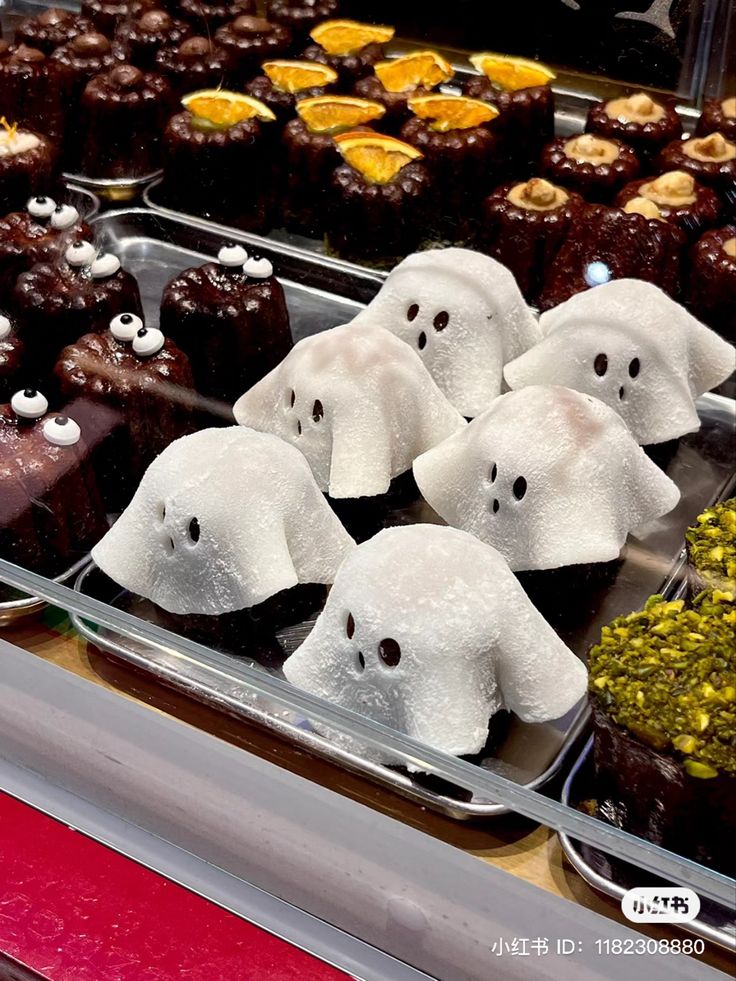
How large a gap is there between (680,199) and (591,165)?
176 millimetres

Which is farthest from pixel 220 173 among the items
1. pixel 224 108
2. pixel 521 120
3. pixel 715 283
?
pixel 715 283

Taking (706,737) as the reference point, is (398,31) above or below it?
above

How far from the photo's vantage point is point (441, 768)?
3.46 ft

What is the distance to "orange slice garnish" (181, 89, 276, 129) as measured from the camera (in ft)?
6.86

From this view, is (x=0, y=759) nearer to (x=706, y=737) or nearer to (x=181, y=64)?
(x=706, y=737)

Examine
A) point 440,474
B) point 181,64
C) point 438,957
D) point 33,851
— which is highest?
point 181,64

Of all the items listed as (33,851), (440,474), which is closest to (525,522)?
(440,474)

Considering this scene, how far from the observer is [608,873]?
1090 mm

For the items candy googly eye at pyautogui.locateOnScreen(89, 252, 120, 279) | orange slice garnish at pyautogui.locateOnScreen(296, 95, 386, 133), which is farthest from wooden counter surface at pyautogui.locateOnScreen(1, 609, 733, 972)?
orange slice garnish at pyautogui.locateOnScreen(296, 95, 386, 133)

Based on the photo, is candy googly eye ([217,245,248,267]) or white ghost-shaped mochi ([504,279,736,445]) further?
candy googly eye ([217,245,248,267])

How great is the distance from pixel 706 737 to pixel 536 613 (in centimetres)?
24

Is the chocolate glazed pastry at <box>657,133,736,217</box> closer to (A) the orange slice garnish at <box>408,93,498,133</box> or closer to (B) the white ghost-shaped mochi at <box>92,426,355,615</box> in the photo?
(A) the orange slice garnish at <box>408,93,498,133</box>

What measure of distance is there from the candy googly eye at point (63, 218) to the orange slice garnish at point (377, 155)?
44cm

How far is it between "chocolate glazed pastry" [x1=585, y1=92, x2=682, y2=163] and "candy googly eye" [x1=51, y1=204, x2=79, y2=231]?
851 millimetres
